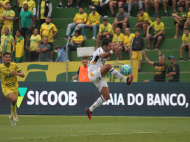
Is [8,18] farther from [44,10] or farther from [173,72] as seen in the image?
[173,72]

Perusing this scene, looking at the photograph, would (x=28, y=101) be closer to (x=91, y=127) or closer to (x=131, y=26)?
(x=91, y=127)

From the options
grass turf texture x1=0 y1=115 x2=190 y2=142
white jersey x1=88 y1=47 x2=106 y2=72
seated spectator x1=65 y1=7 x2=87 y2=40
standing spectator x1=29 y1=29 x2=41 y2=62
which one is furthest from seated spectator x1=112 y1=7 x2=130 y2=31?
grass turf texture x1=0 y1=115 x2=190 y2=142

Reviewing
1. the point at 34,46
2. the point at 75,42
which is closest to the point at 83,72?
the point at 75,42

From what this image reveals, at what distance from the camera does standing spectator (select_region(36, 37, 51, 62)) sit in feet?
58.0

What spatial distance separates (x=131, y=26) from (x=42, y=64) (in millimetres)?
6403

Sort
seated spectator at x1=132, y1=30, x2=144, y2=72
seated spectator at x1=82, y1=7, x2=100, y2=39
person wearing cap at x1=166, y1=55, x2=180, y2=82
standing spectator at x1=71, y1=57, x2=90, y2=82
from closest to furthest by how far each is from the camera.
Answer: person wearing cap at x1=166, y1=55, x2=180, y2=82
standing spectator at x1=71, y1=57, x2=90, y2=82
seated spectator at x1=132, y1=30, x2=144, y2=72
seated spectator at x1=82, y1=7, x2=100, y2=39

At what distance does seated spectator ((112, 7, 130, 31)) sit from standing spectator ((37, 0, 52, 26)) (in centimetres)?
400

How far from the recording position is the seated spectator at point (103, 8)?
70.8ft

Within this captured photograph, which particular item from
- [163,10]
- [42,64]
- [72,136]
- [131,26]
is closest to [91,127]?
[72,136]

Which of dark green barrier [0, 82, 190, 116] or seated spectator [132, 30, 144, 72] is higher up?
seated spectator [132, 30, 144, 72]

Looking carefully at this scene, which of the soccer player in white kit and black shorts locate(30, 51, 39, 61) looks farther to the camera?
black shorts locate(30, 51, 39, 61)

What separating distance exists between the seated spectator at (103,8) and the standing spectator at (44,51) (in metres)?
4.74

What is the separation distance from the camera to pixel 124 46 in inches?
690

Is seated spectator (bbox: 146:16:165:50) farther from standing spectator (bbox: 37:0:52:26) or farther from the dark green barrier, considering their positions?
standing spectator (bbox: 37:0:52:26)
